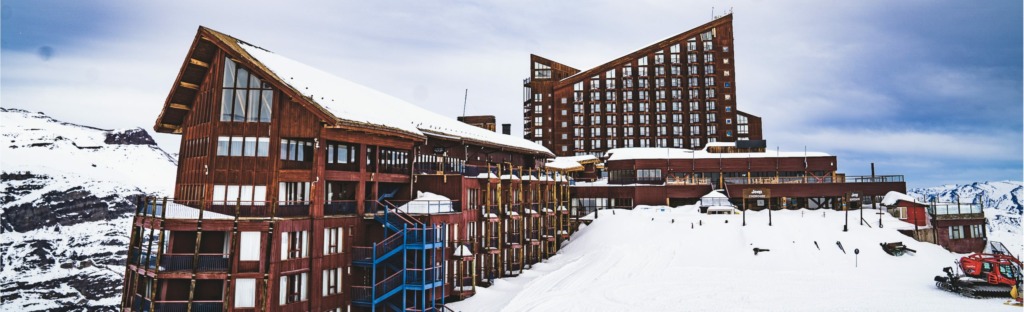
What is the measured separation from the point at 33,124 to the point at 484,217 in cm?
19972

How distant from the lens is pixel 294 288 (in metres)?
28.6

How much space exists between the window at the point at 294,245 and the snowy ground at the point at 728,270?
1006cm

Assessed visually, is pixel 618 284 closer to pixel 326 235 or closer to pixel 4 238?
pixel 326 235

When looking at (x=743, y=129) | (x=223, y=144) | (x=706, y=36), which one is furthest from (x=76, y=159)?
(x=743, y=129)

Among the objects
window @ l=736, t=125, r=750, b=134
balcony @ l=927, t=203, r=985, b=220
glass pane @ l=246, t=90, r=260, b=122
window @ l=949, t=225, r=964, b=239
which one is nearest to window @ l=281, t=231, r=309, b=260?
glass pane @ l=246, t=90, r=260, b=122

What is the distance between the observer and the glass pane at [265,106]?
98.4 feet

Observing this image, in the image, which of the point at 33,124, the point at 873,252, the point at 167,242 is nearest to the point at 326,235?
the point at 167,242

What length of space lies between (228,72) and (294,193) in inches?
285

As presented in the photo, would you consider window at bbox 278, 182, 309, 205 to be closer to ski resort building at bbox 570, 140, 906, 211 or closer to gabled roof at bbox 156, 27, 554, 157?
gabled roof at bbox 156, 27, 554, 157

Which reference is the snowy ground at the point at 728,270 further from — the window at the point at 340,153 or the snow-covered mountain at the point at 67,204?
the snow-covered mountain at the point at 67,204

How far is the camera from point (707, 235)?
168 feet

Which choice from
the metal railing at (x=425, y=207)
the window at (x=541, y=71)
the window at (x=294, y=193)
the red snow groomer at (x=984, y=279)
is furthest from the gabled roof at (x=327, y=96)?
the window at (x=541, y=71)

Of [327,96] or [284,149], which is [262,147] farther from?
[327,96]

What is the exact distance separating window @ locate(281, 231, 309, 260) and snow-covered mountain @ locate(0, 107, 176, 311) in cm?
10197
